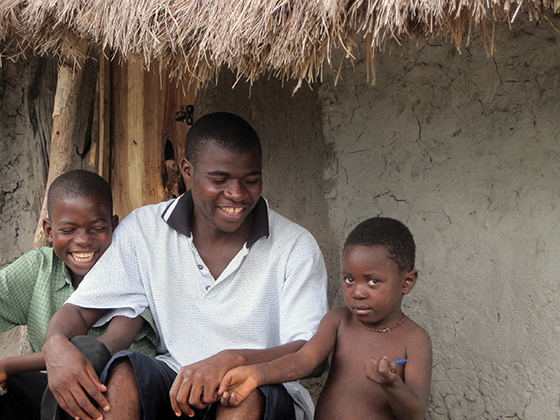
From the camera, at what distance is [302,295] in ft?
7.65

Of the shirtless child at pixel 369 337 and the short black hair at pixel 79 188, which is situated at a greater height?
the short black hair at pixel 79 188

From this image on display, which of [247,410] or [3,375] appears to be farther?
[3,375]

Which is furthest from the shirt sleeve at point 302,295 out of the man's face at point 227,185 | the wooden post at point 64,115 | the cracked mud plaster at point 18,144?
the cracked mud plaster at point 18,144

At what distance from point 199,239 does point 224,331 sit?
40 cm

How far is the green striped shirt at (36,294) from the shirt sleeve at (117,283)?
0.12 m

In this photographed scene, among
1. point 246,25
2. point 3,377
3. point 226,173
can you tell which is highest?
point 246,25

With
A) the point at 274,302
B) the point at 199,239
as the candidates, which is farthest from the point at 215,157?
the point at 274,302

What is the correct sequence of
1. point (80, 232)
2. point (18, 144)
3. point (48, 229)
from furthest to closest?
point (18, 144) < point (48, 229) < point (80, 232)

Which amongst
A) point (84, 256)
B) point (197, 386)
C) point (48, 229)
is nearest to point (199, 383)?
point (197, 386)

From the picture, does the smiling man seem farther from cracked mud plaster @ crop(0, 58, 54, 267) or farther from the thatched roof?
cracked mud plaster @ crop(0, 58, 54, 267)

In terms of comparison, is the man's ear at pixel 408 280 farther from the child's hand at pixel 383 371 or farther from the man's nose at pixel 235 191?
the man's nose at pixel 235 191

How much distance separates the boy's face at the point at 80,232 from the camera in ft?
8.68

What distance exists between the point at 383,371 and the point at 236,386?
1.50 ft

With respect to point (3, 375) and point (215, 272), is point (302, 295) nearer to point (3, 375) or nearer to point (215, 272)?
point (215, 272)
